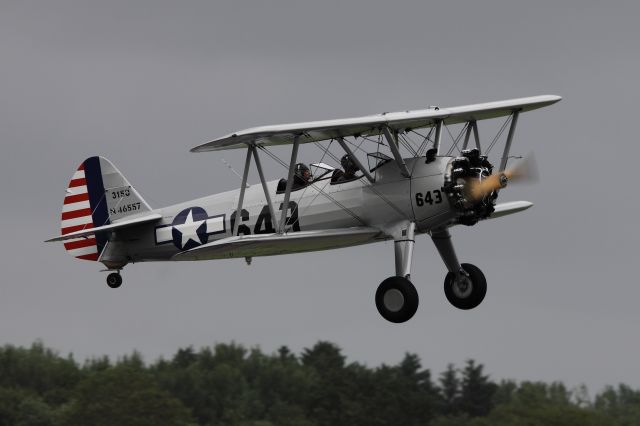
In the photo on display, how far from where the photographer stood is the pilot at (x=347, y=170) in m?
24.5

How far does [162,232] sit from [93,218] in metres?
2.06

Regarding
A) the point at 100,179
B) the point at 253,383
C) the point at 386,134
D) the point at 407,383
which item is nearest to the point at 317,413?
the point at 407,383

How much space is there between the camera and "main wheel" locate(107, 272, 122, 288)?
27.7 metres

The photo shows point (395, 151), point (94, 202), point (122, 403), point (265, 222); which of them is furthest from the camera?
point (122, 403)

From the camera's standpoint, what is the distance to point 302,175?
82.3ft

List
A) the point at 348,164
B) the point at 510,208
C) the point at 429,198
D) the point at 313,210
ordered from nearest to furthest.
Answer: the point at 429,198
the point at 348,164
the point at 313,210
the point at 510,208

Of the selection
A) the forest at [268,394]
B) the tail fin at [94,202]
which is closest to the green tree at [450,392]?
the forest at [268,394]

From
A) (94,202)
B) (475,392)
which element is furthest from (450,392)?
(94,202)

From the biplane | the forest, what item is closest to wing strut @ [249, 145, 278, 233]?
the biplane

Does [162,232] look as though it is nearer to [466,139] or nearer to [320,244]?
[320,244]

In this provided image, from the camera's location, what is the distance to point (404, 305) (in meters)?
23.2

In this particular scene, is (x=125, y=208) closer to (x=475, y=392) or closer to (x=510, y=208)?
(x=510, y=208)

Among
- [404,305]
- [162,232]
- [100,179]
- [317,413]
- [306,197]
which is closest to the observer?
[404,305]

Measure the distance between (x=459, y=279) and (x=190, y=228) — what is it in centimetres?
474
